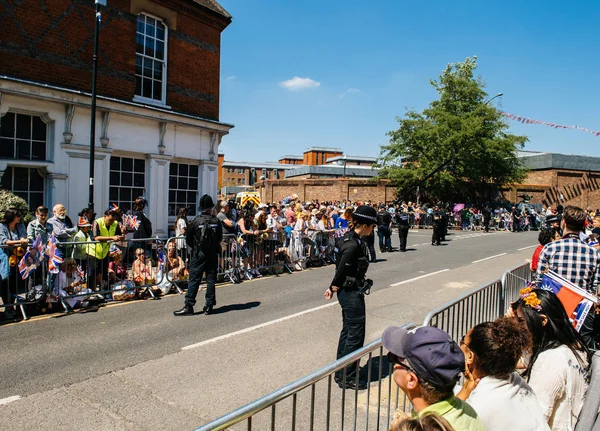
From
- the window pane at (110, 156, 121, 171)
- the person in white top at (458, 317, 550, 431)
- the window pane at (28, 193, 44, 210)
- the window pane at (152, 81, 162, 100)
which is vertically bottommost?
the person in white top at (458, 317, 550, 431)

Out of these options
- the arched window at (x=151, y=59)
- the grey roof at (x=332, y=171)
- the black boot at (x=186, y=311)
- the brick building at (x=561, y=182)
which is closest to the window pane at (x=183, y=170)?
the arched window at (x=151, y=59)

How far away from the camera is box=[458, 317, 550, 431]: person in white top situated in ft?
7.80

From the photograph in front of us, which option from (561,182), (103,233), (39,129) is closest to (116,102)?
(39,129)

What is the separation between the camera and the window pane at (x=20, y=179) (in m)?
11.5

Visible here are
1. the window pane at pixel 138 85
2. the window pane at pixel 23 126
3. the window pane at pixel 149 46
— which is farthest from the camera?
the window pane at pixel 149 46

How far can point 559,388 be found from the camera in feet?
9.09

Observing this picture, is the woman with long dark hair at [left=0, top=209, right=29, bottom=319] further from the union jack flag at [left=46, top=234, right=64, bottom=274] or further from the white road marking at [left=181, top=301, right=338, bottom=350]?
the white road marking at [left=181, top=301, right=338, bottom=350]

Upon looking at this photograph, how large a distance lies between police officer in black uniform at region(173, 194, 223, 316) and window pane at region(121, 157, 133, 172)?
23.8 ft

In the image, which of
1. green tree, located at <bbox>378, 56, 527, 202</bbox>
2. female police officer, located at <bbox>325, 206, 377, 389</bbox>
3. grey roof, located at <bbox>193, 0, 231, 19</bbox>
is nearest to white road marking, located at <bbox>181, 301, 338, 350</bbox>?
female police officer, located at <bbox>325, 206, 377, 389</bbox>

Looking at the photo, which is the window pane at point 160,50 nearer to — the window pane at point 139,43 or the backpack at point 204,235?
the window pane at point 139,43

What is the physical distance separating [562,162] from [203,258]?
47.7m

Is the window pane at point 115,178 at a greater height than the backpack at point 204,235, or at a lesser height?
greater

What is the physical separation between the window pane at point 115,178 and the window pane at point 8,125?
2.81m

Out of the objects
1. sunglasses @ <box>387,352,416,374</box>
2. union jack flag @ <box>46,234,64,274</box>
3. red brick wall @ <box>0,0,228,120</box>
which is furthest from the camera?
red brick wall @ <box>0,0,228,120</box>
